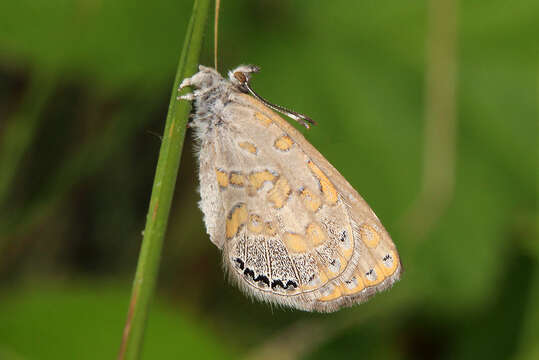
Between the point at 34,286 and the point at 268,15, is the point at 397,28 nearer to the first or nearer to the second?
the point at 268,15

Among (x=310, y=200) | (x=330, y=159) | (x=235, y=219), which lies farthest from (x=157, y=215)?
(x=330, y=159)

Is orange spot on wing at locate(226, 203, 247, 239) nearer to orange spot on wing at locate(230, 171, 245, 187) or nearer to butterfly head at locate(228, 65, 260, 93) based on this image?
orange spot on wing at locate(230, 171, 245, 187)

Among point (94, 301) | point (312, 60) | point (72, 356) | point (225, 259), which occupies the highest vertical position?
point (312, 60)

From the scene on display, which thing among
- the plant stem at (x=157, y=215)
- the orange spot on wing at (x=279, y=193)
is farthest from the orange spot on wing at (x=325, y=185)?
the plant stem at (x=157, y=215)

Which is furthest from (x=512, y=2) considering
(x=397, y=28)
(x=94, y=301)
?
(x=94, y=301)

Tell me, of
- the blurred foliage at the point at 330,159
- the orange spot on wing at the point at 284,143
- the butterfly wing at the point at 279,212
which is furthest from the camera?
the blurred foliage at the point at 330,159

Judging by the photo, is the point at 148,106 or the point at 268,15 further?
the point at 268,15

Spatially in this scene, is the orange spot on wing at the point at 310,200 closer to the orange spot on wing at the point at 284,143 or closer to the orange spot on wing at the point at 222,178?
the orange spot on wing at the point at 284,143

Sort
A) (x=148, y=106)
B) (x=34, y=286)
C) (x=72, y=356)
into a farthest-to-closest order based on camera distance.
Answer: (x=148, y=106) → (x=34, y=286) → (x=72, y=356)
